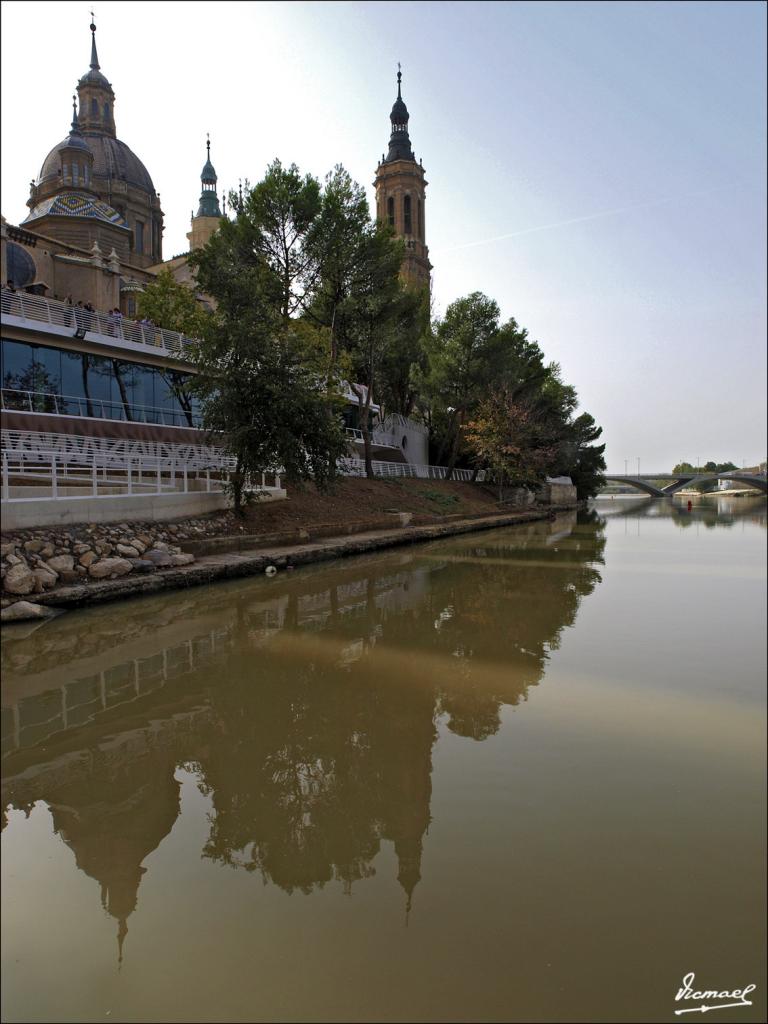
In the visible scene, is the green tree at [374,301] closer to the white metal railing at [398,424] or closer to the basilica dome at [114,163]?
the white metal railing at [398,424]

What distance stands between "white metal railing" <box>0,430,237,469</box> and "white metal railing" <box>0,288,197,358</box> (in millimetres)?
3406

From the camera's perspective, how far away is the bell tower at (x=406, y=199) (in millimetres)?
58000

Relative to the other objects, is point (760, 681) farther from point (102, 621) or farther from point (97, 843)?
point (102, 621)

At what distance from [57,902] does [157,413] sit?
80.0 ft

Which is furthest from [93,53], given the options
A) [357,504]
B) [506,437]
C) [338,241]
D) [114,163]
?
[357,504]

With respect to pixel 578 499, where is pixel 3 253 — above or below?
above

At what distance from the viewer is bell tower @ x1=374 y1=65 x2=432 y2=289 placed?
5800 cm

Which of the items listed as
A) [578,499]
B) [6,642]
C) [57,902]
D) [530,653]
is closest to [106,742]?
[57,902]

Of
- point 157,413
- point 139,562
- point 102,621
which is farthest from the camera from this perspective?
point 157,413

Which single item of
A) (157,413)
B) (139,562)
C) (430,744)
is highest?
(157,413)

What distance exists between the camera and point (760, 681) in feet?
20.3

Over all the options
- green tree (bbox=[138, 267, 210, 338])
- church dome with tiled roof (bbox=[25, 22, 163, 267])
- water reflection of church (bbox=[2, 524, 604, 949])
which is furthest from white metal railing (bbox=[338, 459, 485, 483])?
church dome with tiled roof (bbox=[25, 22, 163, 267])

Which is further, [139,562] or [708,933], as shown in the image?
[139,562]

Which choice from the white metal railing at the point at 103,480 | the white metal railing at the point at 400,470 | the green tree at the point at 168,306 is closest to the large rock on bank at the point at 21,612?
the white metal railing at the point at 103,480
